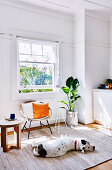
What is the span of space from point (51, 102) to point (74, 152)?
179cm

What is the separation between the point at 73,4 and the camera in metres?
3.87

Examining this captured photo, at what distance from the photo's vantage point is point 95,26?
14.4 ft

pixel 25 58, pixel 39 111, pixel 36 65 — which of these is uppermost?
pixel 25 58

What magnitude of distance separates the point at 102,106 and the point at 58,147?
2000mm

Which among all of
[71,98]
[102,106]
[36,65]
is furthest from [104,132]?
[36,65]

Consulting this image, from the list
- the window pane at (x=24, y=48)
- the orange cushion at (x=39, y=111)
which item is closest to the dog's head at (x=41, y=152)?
the orange cushion at (x=39, y=111)

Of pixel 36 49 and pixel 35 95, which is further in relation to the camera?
pixel 36 49

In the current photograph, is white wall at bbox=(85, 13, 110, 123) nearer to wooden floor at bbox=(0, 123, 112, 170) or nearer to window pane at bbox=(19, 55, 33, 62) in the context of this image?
wooden floor at bbox=(0, 123, 112, 170)

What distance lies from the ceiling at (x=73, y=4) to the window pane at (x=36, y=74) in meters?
1.49

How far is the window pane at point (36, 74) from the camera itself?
3916mm

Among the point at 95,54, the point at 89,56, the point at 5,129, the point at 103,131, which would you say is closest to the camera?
the point at 5,129

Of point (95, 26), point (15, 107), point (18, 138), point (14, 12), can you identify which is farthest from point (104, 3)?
point (18, 138)

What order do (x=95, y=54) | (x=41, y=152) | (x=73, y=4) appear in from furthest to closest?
(x=95, y=54) → (x=73, y=4) → (x=41, y=152)

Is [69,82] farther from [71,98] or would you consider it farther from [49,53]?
[49,53]
